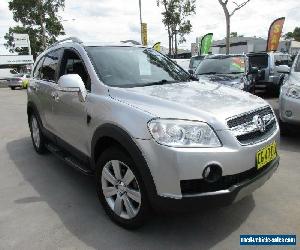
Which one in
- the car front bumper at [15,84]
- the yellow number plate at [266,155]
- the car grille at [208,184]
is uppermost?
the yellow number plate at [266,155]

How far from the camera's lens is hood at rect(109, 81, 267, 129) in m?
3.11

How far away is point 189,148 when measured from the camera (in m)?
2.92

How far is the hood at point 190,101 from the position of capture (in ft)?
10.2

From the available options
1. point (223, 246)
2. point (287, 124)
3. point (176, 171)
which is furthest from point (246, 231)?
point (287, 124)

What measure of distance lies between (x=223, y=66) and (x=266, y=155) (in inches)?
271

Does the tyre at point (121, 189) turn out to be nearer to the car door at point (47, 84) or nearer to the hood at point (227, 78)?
the car door at point (47, 84)

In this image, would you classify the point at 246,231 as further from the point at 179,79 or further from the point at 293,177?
the point at 179,79

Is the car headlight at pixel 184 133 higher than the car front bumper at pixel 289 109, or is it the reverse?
the car headlight at pixel 184 133

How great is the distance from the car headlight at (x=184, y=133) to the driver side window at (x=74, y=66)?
1299mm

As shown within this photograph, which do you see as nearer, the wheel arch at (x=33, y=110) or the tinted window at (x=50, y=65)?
the tinted window at (x=50, y=65)

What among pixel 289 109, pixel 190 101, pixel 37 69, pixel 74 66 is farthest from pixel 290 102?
pixel 37 69

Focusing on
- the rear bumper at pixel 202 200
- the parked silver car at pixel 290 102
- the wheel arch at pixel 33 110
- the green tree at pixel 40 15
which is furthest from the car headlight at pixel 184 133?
the green tree at pixel 40 15

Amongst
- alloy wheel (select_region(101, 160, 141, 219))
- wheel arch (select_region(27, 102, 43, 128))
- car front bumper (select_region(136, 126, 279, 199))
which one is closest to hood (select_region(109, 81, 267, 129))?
car front bumper (select_region(136, 126, 279, 199))

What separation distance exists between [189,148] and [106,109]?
105 centimetres
